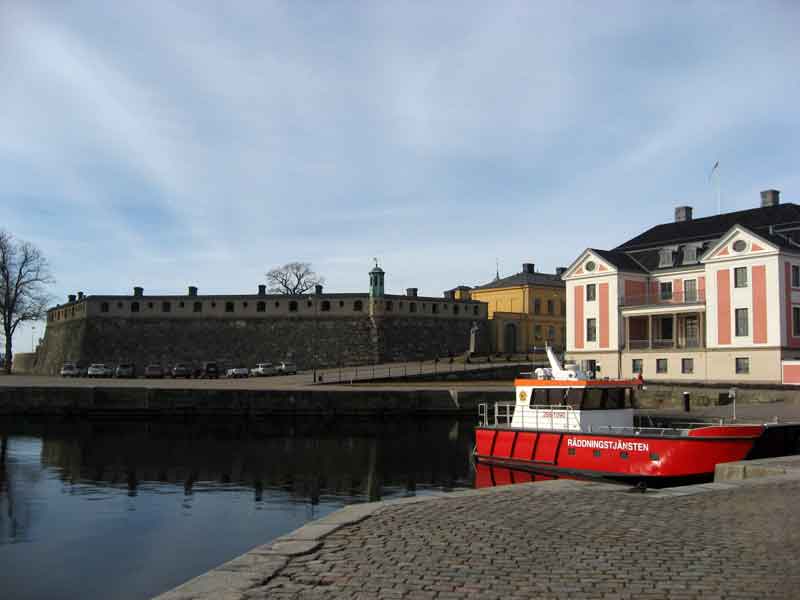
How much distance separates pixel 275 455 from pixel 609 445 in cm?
1185

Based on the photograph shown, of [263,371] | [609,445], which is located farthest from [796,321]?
[263,371]

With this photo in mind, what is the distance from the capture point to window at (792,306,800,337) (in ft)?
126

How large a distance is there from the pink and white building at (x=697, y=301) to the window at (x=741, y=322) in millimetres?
53

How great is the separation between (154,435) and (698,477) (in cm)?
2237

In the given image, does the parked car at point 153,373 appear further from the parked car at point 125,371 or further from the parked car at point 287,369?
the parked car at point 287,369

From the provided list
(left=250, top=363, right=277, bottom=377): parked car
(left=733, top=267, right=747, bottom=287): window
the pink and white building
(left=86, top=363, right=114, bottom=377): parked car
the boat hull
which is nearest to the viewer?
the boat hull

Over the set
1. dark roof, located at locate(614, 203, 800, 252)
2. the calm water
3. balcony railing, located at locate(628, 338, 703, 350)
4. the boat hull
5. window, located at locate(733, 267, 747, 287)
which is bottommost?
the calm water

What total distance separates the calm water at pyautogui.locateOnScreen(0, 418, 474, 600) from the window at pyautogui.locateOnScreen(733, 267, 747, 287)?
57.5ft

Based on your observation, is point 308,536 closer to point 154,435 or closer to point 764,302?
point 154,435

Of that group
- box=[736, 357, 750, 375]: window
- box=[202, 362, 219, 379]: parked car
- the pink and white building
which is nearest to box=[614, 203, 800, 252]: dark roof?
the pink and white building

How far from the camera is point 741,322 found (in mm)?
39844

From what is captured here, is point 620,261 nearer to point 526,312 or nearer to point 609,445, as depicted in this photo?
point 526,312

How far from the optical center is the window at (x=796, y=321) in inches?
1515

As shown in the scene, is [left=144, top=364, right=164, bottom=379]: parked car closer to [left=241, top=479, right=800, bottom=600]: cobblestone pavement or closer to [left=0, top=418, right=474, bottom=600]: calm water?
[left=0, top=418, right=474, bottom=600]: calm water
